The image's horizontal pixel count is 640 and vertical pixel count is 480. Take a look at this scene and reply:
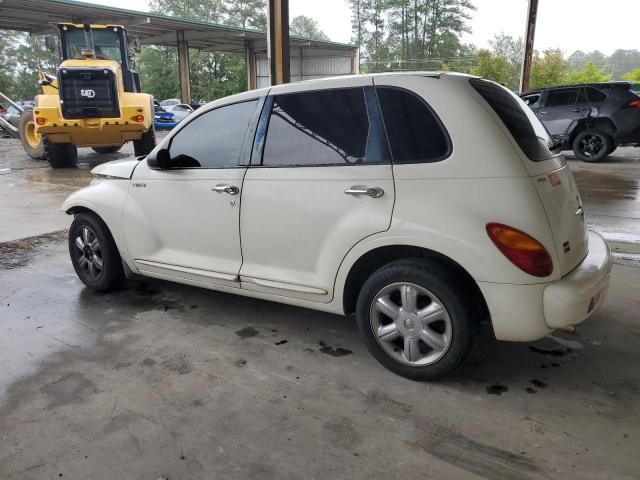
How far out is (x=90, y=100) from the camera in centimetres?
1095

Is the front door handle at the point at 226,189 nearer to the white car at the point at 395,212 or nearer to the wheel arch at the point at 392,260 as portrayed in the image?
the white car at the point at 395,212

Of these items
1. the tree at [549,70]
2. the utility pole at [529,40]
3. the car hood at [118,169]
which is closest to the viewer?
the car hood at [118,169]

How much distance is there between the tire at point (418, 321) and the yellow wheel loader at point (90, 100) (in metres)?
9.99

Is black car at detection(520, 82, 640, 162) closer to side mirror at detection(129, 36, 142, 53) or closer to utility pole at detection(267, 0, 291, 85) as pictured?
utility pole at detection(267, 0, 291, 85)

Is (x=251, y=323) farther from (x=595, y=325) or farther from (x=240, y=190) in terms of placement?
(x=595, y=325)

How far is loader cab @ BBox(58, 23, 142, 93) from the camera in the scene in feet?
38.8

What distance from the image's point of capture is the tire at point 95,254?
13.1 ft

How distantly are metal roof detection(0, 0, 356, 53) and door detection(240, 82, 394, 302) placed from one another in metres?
19.0

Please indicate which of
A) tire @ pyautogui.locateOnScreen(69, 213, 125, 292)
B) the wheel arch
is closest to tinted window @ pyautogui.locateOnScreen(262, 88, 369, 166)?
the wheel arch

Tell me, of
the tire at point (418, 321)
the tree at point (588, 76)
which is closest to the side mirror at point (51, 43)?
the tire at point (418, 321)

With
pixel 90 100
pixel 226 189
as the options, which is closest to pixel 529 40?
pixel 90 100

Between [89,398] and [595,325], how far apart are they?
10.4 feet

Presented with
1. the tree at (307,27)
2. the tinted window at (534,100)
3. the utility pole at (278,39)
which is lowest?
the tinted window at (534,100)

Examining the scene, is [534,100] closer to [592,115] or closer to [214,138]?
[592,115]
